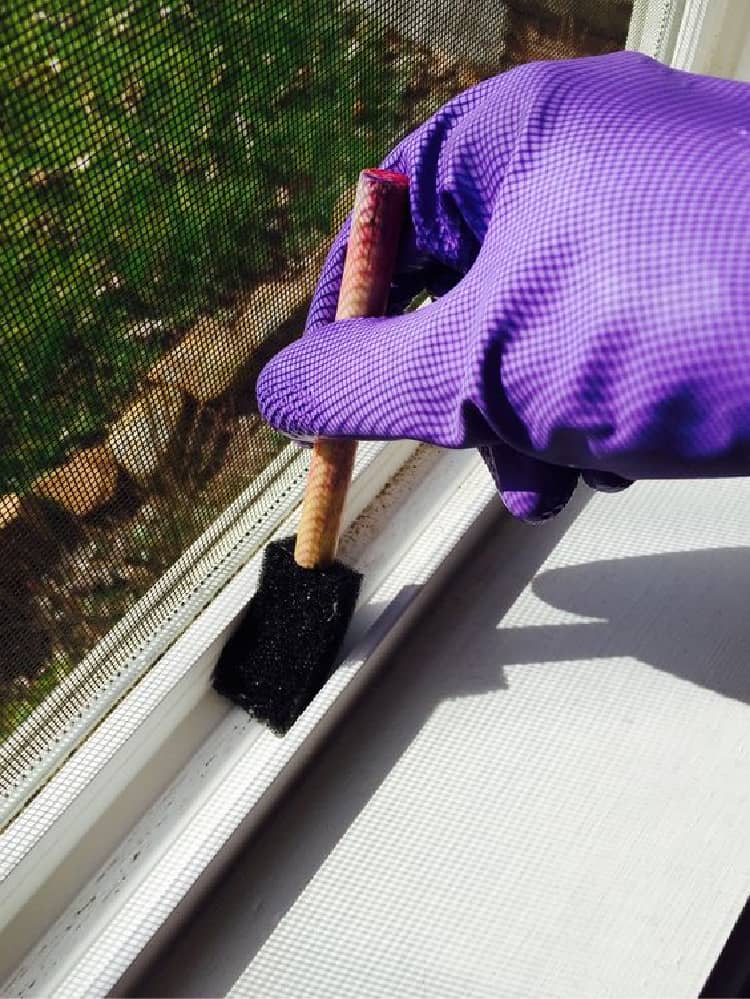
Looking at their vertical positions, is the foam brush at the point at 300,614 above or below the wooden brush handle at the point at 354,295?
below

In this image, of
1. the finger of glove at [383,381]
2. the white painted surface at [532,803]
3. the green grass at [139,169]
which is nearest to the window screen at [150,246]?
the green grass at [139,169]

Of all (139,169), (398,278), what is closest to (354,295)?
(398,278)

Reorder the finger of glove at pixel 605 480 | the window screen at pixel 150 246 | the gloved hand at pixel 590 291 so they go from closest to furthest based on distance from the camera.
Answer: the gloved hand at pixel 590 291 → the window screen at pixel 150 246 → the finger of glove at pixel 605 480

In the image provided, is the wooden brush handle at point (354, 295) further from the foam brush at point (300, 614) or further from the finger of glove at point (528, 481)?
the finger of glove at point (528, 481)

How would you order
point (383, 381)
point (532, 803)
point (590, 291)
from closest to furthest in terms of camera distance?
1. point (590, 291)
2. point (383, 381)
3. point (532, 803)

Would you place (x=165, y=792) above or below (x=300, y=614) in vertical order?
below

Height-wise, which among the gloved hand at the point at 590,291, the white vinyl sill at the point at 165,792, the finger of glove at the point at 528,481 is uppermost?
the gloved hand at the point at 590,291

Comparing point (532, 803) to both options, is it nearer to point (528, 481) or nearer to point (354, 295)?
point (528, 481)
